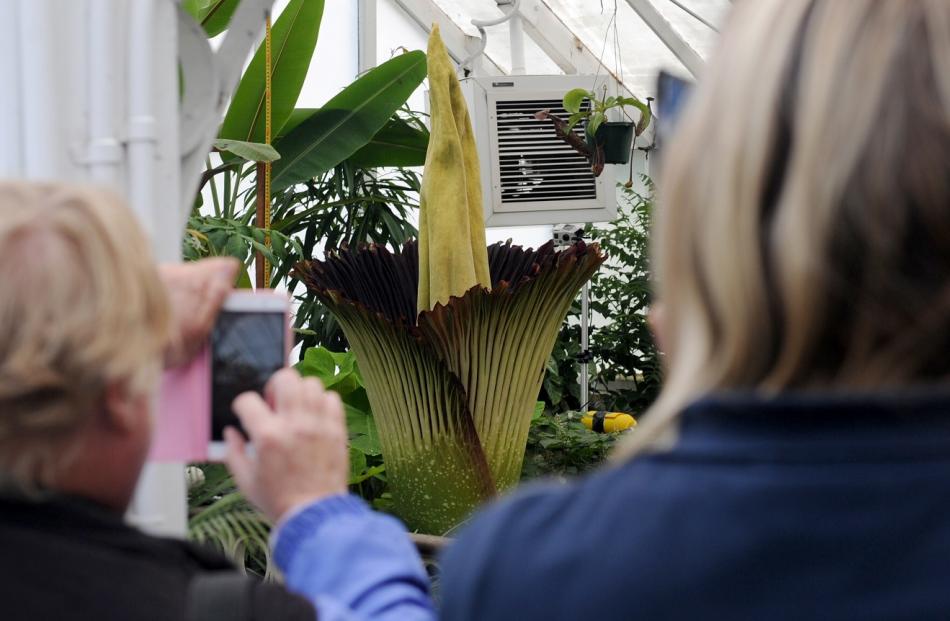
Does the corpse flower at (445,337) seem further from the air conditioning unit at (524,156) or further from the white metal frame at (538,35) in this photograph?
the white metal frame at (538,35)

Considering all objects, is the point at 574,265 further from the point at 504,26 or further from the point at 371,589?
the point at 504,26

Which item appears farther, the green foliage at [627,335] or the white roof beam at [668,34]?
the white roof beam at [668,34]

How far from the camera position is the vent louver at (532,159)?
3.35m

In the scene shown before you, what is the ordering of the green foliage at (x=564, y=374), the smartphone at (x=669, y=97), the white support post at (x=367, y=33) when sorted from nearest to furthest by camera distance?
1. the smartphone at (x=669, y=97)
2. the green foliage at (x=564, y=374)
3. the white support post at (x=367, y=33)

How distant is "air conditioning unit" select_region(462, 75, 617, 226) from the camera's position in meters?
3.34

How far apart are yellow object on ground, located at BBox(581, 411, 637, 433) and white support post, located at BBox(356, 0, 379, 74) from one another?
278 centimetres

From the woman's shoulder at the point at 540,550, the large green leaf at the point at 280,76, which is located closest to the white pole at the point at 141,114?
the woman's shoulder at the point at 540,550

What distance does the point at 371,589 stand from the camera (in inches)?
21.7

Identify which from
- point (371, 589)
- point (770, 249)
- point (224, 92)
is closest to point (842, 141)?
point (770, 249)

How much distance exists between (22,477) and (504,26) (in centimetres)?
459

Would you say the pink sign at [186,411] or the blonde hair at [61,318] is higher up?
the blonde hair at [61,318]

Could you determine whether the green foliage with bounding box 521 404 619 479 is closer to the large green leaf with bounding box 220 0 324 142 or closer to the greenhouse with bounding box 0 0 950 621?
the greenhouse with bounding box 0 0 950 621

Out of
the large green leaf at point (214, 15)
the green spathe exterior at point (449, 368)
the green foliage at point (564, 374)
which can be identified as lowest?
the green foliage at point (564, 374)

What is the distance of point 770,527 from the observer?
39 cm
